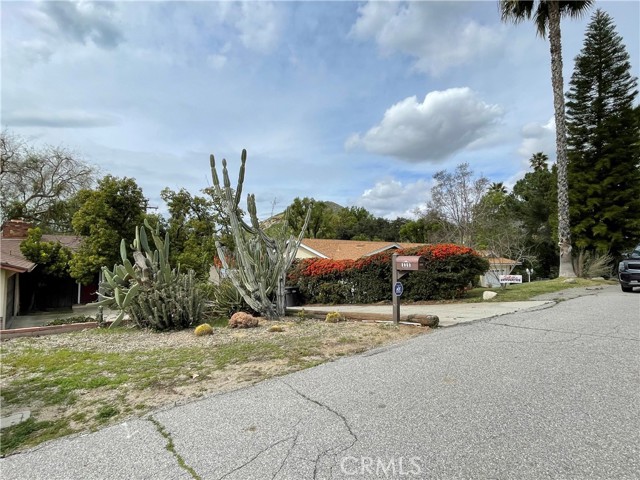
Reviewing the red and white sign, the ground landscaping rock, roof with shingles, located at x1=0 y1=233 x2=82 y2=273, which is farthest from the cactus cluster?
the red and white sign

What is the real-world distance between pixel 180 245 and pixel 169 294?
12.4 metres

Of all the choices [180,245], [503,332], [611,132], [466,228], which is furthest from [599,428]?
[466,228]

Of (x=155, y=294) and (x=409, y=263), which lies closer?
(x=409, y=263)

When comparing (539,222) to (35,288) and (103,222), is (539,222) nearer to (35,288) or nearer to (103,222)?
(103,222)

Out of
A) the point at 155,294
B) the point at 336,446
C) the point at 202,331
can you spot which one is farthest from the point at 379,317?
the point at 336,446

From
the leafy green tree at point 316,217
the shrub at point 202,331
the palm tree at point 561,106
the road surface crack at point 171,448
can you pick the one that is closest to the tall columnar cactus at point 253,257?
the shrub at point 202,331

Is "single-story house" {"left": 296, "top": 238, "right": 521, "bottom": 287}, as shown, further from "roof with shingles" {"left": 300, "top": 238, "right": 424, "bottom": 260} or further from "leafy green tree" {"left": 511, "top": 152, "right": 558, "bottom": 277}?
"leafy green tree" {"left": 511, "top": 152, "right": 558, "bottom": 277}

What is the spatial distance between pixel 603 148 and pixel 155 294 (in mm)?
21339

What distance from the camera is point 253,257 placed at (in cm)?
990

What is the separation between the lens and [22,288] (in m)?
20.9

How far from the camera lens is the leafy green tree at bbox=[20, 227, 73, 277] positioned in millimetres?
18781

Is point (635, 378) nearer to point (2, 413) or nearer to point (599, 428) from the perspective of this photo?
point (599, 428)

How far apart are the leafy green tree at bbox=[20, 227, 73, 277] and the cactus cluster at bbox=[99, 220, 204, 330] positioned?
1246 cm

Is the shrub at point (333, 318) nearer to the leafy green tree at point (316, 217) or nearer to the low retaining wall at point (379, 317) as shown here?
the low retaining wall at point (379, 317)
